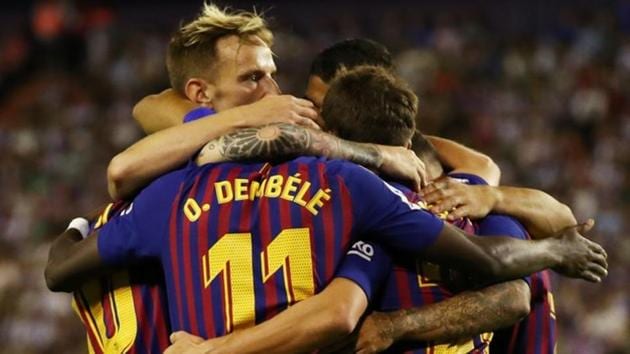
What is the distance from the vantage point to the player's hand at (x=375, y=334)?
146 inches

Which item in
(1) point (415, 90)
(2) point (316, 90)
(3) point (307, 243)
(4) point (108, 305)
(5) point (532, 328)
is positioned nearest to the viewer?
(3) point (307, 243)

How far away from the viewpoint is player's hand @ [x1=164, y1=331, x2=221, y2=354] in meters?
3.61

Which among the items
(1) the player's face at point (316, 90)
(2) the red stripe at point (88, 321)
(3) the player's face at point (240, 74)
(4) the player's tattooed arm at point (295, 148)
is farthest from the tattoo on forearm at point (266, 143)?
(1) the player's face at point (316, 90)

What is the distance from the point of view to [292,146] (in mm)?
3775

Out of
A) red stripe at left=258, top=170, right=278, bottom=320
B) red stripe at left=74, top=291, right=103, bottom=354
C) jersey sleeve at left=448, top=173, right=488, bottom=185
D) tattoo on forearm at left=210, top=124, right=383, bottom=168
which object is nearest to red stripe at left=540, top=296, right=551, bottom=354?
jersey sleeve at left=448, top=173, right=488, bottom=185

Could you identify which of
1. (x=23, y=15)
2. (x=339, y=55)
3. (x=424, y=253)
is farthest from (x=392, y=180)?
(x=23, y=15)

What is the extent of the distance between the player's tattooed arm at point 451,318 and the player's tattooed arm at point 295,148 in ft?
1.36

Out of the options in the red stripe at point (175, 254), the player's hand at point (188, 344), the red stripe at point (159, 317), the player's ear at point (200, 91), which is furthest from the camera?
the player's ear at point (200, 91)

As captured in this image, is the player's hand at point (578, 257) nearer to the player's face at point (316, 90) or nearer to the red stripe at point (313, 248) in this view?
the red stripe at point (313, 248)

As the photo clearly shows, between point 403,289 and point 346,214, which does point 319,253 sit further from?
point 403,289

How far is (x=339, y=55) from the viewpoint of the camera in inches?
191

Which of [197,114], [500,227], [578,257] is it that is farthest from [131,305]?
[578,257]

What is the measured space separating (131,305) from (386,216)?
0.90 meters

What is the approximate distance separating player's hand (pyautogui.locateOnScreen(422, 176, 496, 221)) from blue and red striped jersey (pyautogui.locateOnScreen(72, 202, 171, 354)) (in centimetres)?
87
